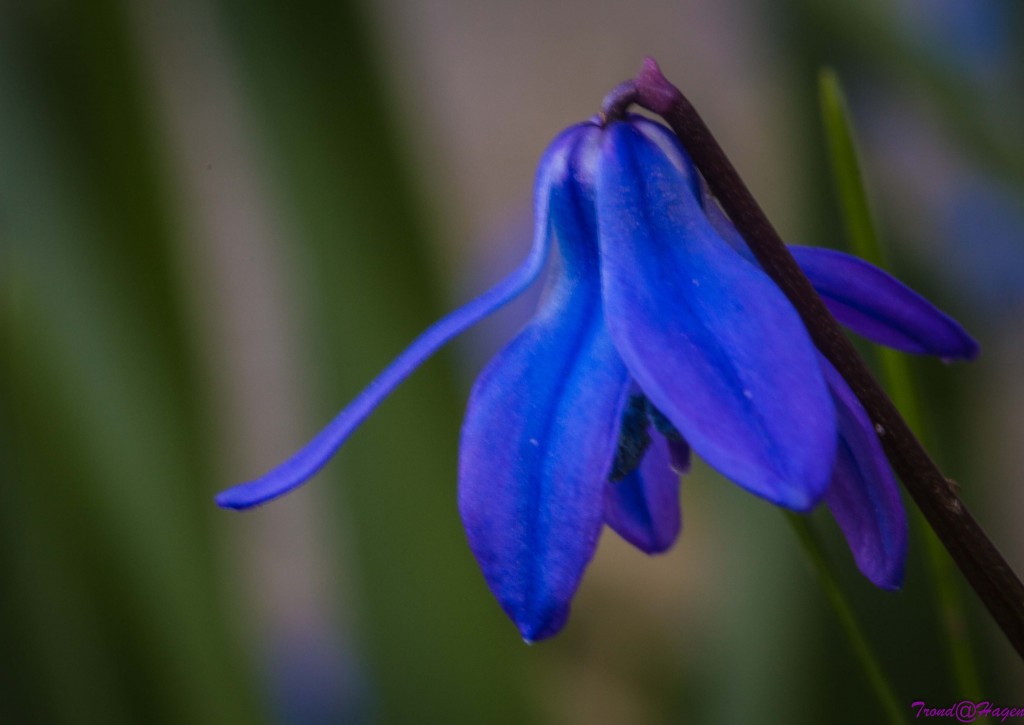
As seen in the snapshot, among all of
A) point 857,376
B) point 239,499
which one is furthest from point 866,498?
point 239,499

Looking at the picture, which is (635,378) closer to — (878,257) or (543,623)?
(543,623)

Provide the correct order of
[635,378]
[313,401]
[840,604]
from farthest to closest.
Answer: [313,401] < [840,604] < [635,378]

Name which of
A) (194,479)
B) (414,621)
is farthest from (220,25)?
(414,621)

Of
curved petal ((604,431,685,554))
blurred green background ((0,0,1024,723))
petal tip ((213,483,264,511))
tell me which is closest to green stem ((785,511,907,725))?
curved petal ((604,431,685,554))

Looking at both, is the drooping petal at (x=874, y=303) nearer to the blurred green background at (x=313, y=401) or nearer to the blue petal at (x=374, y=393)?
the blue petal at (x=374, y=393)

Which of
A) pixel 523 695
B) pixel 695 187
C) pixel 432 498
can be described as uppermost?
pixel 695 187

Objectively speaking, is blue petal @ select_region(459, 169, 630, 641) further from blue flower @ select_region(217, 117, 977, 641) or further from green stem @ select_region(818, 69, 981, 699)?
green stem @ select_region(818, 69, 981, 699)

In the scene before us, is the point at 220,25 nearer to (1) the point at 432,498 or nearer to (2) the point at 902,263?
(1) the point at 432,498
